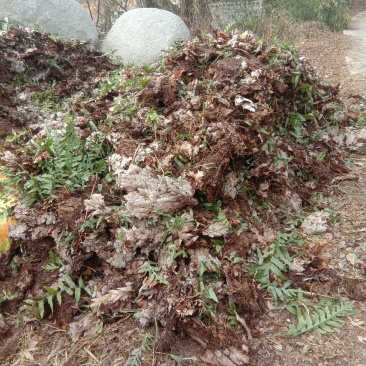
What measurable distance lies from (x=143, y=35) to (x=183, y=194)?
15.6 ft

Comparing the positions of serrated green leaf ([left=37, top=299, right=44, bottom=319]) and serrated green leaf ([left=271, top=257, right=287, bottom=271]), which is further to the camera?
serrated green leaf ([left=271, top=257, right=287, bottom=271])

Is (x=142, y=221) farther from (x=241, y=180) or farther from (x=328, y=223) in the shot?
(x=328, y=223)

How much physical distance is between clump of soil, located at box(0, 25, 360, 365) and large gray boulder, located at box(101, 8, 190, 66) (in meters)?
2.69

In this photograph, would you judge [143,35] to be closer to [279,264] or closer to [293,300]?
[279,264]

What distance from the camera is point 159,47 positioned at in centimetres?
655

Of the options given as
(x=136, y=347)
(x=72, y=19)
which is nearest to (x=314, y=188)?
(x=136, y=347)

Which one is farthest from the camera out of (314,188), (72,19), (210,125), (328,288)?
(72,19)

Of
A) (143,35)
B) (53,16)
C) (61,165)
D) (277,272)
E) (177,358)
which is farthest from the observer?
(143,35)

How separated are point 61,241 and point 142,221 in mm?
549

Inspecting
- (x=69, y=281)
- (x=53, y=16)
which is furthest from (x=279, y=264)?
(x=53, y=16)

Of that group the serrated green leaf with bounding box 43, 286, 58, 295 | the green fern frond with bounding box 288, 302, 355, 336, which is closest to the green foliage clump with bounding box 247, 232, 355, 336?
the green fern frond with bounding box 288, 302, 355, 336

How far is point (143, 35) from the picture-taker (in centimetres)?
658

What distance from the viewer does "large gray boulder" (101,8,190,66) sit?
651 centimetres

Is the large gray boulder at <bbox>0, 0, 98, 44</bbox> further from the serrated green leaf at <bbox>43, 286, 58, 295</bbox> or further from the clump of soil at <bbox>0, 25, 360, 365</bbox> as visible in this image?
the serrated green leaf at <bbox>43, 286, 58, 295</bbox>
